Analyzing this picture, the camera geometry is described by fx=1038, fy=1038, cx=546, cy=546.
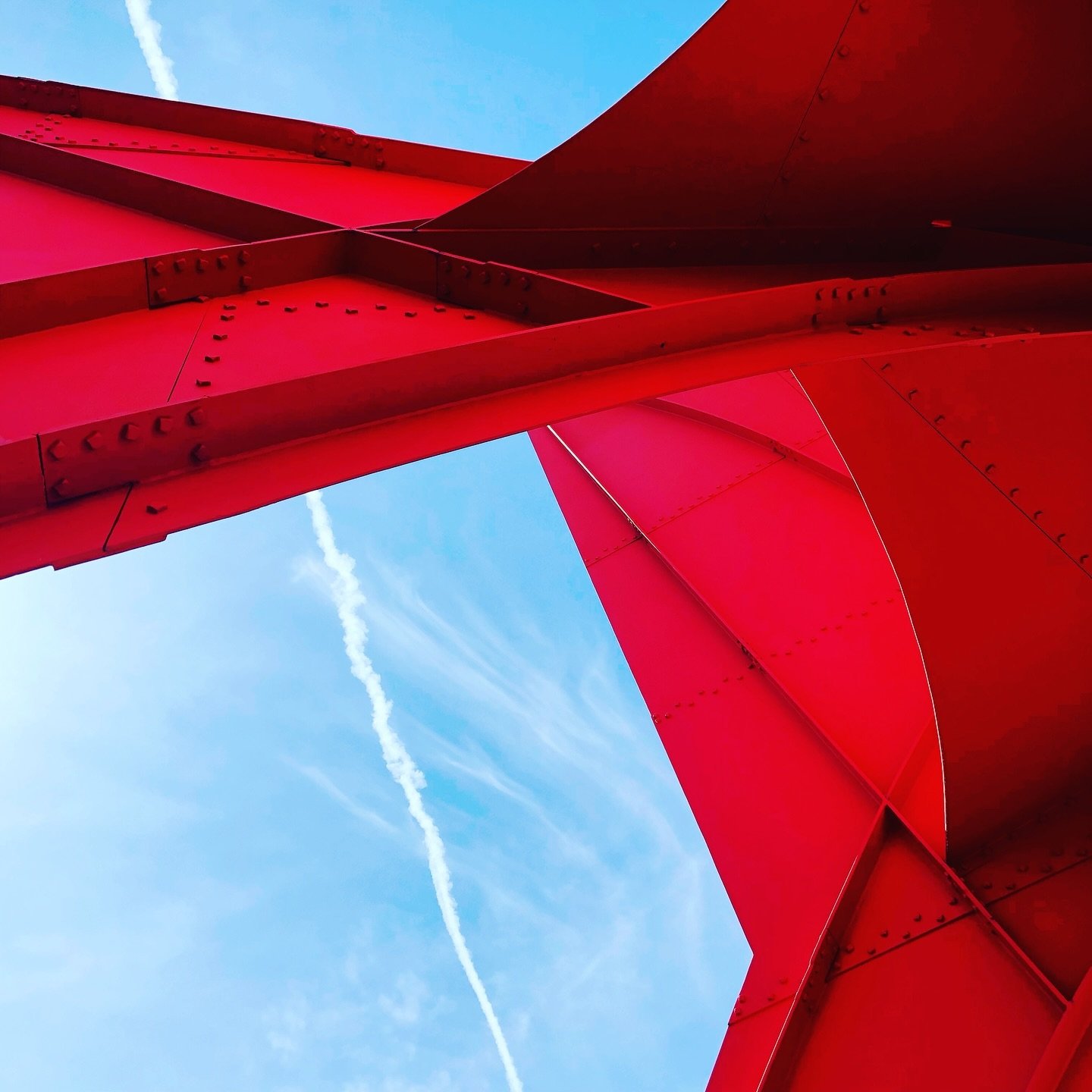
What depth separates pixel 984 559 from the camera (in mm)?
6496

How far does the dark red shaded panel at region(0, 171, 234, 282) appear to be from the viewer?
4344mm

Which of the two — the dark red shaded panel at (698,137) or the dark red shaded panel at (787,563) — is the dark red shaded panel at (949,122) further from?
the dark red shaded panel at (787,563)

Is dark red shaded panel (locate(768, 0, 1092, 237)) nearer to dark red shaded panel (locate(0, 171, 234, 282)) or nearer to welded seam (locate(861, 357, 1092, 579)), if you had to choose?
welded seam (locate(861, 357, 1092, 579))

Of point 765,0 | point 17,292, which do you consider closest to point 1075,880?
point 765,0

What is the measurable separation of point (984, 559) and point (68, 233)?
17.8ft

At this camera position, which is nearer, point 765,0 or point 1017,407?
point 765,0

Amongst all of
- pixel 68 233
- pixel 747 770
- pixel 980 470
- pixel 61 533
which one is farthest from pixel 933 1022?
pixel 68 233

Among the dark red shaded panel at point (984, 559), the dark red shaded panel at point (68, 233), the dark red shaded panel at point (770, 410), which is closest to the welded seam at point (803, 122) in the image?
the dark red shaded panel at point (984, 559)

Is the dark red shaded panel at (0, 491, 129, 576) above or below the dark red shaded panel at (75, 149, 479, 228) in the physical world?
below

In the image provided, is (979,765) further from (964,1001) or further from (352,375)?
(352,375)

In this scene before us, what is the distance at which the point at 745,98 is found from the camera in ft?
18.6

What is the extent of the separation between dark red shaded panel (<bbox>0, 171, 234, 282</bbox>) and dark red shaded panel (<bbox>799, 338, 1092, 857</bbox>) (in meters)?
3.28

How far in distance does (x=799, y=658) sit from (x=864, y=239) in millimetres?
3811

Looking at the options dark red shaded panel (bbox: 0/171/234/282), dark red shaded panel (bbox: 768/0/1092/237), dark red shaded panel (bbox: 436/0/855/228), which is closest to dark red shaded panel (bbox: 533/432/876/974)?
dark red shaded panel (bbox: 768/0/1092/237)
